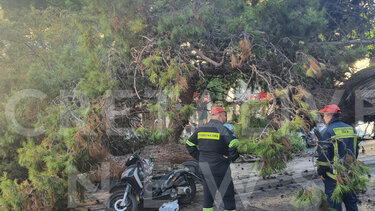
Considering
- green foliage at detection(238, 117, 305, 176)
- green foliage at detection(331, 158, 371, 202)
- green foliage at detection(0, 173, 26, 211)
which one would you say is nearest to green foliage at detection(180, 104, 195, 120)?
green foliage at detection(238, 117, 305, 176)

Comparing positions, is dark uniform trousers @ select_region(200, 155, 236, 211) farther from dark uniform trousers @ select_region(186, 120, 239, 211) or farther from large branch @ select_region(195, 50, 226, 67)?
large branch @ select_region(195, 50, 226, 67)

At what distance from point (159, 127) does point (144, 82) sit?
1603 millimetres

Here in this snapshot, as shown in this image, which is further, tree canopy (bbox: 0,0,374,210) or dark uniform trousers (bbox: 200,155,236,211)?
tree canopy (bbox: 0,0,374,210)

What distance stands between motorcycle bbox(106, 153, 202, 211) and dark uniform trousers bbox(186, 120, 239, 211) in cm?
154

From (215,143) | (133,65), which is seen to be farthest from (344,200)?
(133,65)

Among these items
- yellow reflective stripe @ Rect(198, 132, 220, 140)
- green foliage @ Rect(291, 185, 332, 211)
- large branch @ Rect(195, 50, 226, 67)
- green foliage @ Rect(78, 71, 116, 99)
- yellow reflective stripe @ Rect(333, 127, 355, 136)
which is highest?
large branch @ Rect(195, 50, 226, 67)

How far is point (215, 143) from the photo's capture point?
4.85 metres

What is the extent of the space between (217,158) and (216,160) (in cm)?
3

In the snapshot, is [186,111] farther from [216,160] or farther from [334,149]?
[334,149]

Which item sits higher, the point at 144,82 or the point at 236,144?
the point at 144,82

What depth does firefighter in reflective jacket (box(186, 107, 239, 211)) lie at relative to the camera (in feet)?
15.7

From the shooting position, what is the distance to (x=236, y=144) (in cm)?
468

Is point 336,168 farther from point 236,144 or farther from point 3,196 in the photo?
point 3,196

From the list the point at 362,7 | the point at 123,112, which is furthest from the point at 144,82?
the point at 362,7
